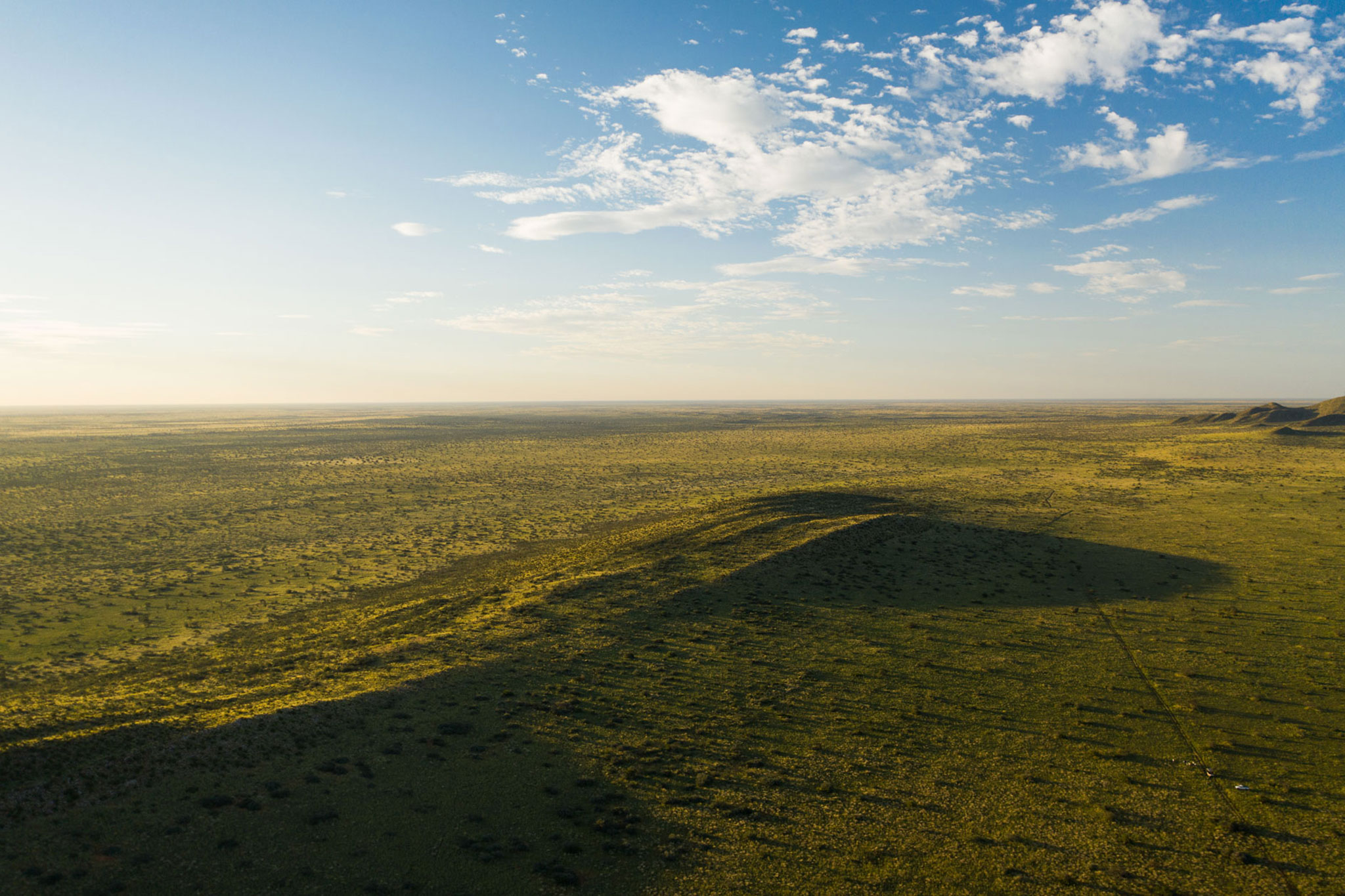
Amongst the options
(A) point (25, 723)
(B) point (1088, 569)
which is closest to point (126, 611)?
(A) point (25, 723)

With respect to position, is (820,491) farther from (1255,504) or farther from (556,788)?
(556,788)

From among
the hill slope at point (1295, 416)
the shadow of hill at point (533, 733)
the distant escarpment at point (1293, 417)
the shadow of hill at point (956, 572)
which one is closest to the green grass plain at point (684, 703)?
the shadow of hill at point (533, 733)

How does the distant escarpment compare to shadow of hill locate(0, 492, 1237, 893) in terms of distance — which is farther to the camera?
the distant escarpment

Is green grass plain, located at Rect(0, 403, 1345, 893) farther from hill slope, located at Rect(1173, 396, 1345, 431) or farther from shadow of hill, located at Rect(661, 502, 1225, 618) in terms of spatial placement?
hill slope, located at Rect(1173, 396, 1345, 431)

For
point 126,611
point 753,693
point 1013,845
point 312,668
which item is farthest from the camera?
point 126,611

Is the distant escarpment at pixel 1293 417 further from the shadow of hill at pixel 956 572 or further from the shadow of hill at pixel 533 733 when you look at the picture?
the shadow of hill at pixel 533 733

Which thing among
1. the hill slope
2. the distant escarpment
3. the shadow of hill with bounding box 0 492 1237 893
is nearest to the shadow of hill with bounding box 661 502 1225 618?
the shadow of hill with bounding box 0 492 1237 893

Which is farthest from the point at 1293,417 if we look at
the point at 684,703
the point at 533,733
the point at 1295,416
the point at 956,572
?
the point at 533,733
